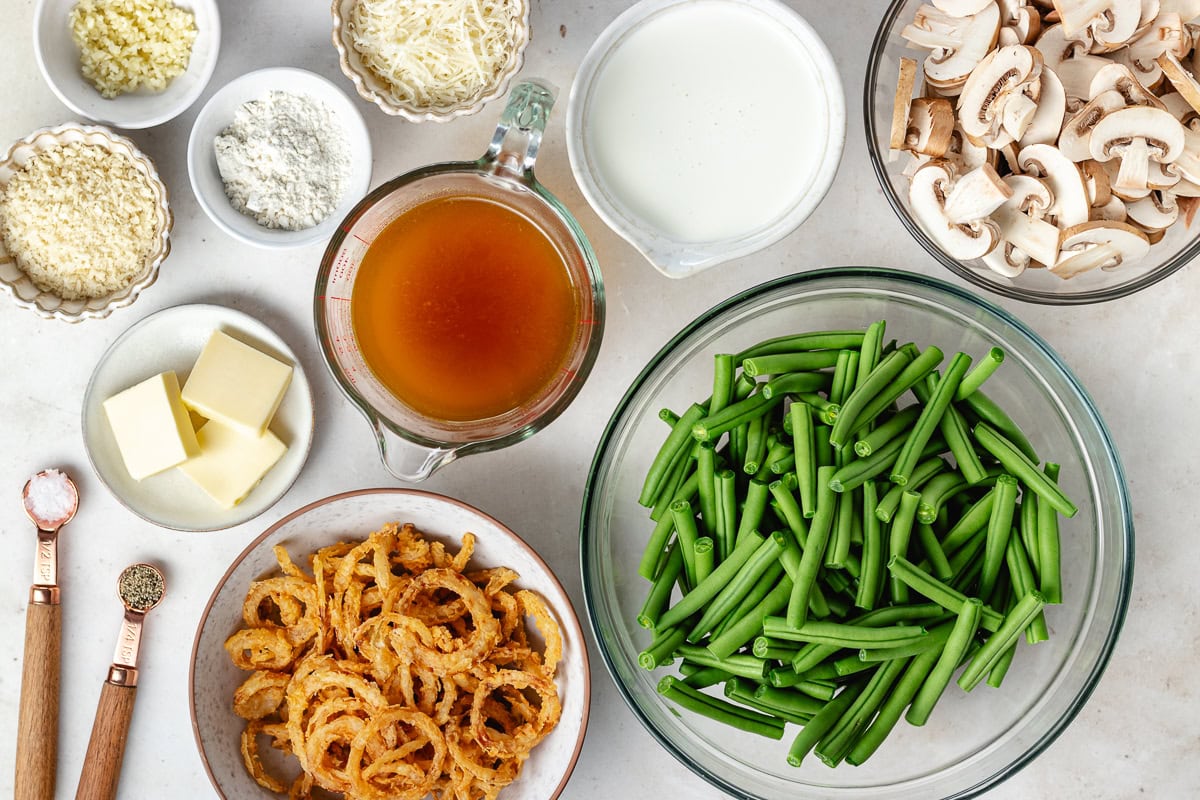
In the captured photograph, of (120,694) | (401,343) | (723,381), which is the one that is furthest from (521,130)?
(120,694)

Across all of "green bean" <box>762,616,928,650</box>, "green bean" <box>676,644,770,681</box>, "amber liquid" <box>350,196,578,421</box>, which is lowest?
"green bean" <box>676,644,770,681</box>

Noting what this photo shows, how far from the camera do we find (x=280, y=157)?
5.32 feet

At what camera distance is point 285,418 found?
67.9 inches

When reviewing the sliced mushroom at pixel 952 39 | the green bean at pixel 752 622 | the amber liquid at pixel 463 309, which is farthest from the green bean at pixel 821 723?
the sliced mushroom at pixel 952 39

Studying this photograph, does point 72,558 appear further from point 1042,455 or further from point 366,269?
point 1042,455

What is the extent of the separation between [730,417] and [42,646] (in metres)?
1.35

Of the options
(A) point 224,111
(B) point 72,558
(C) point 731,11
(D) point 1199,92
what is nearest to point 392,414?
(A) point 224,111

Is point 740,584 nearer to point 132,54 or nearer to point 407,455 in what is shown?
point 407,455

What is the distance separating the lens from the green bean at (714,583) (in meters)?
1.41

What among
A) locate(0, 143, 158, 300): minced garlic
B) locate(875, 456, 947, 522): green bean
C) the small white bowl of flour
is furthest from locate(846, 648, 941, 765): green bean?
locate(0, 143, 158, 300): minced garlic

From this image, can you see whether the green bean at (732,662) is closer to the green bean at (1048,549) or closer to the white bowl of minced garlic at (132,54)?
the green bean at (1048,549)

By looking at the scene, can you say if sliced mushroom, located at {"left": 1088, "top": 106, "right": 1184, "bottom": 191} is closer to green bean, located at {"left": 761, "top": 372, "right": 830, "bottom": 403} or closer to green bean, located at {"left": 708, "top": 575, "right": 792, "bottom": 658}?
green bean, located at {"left": 761, "top": 372, "right": 830, "bottom": 403}

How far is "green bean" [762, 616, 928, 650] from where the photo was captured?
4.42 feet

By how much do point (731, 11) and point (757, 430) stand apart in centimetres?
70
